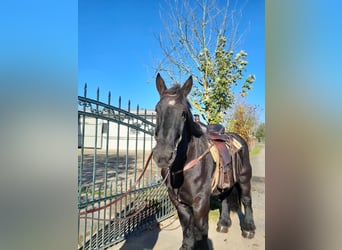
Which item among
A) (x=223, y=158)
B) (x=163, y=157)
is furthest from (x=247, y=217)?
(x=163, y=157)

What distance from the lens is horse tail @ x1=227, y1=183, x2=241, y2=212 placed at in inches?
180

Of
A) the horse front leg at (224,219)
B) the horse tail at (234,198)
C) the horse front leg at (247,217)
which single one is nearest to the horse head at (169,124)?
the horse front leg at (247,217)

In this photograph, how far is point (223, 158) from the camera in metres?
3.30

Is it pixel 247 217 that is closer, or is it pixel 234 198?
pixel 247 217

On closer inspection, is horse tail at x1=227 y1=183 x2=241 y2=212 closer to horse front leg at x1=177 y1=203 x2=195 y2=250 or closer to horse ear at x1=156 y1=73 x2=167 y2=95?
horse front leg at x1=177 y1=203 x2=195 y2=250

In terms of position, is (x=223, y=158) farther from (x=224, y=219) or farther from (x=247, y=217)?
(x=224, y=219)

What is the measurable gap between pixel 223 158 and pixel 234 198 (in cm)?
187

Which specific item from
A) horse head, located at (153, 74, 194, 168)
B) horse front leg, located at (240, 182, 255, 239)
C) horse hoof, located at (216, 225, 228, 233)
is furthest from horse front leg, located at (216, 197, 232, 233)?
horse head, located at (153, 74, 194, 168)
